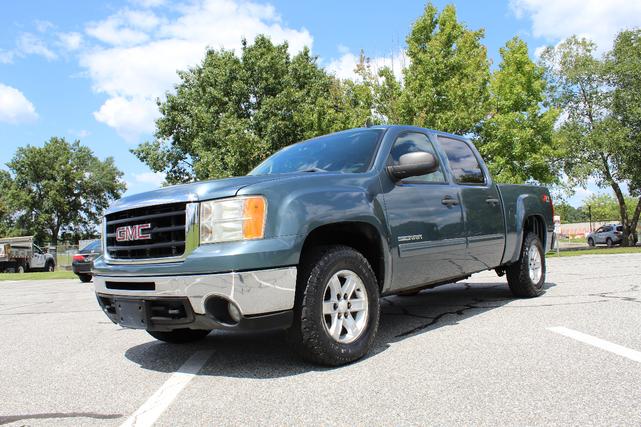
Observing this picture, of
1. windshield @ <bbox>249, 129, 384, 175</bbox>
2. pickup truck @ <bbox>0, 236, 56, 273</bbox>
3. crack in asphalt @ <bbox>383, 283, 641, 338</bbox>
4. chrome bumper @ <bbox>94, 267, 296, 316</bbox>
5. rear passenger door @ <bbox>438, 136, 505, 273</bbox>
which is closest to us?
chrome bumper @ <bbox>94, 267, 296, 316</bbox>

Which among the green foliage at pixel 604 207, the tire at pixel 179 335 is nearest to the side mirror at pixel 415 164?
the tire at pixel 179 335

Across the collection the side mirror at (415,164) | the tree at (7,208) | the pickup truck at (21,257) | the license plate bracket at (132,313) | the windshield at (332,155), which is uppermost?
the tree at (7,208)

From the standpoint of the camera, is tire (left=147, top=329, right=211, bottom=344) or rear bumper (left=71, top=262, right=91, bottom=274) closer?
tire (left=147, top=329, right=211, bottom=344)

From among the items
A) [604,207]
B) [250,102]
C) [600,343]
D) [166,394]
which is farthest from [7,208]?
[604,207]

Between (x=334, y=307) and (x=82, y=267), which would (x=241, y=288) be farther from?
(x=82, y=267)

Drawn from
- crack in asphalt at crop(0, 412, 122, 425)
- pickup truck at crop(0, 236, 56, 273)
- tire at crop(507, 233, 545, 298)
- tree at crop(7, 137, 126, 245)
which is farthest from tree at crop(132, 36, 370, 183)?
tree at crop(7, 137, 126, 245)

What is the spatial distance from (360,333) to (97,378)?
1945mm

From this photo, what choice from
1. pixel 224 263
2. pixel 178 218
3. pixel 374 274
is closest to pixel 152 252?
pixel 178 218

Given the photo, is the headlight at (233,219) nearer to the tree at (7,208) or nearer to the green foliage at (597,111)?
the green foliage at (597,111)

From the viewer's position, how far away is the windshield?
4.49 m

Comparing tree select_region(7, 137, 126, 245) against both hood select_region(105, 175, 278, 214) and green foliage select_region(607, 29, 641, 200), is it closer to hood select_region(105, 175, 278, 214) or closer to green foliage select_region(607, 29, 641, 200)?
green foliage select_region(607, 29, 641, 200)

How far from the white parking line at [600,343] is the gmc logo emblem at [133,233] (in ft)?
11.6

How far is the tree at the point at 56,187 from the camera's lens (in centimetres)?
5828

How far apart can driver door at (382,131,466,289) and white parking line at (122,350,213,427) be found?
1.74 m
